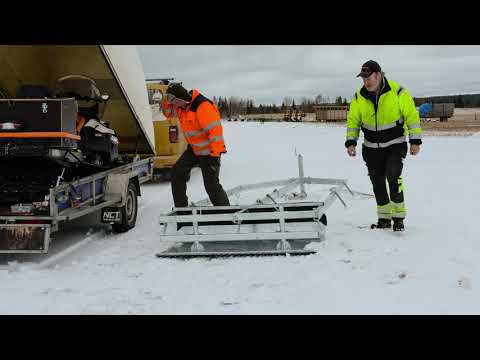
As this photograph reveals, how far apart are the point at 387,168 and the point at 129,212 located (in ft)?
10.8

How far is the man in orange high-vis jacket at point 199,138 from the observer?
20.9 feet

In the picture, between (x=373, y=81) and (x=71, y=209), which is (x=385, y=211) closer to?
(x=373, y=81)

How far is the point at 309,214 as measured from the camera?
544 cm

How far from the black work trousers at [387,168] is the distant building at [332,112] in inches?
1545

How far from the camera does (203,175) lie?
6508 mm

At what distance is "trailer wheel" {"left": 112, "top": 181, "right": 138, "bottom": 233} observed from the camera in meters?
6.82

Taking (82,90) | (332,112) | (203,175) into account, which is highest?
(332,112)

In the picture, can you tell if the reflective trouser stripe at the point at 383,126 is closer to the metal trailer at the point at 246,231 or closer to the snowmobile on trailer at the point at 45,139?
the metal trailer at the point at 246,231

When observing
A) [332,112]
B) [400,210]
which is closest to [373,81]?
[400,210]

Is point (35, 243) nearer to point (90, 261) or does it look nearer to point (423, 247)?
point (90, 261)

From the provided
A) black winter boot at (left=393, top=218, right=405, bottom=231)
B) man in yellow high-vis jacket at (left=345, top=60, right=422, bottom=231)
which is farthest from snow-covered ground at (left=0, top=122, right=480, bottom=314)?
man in yellow high-vis jacket at (left=345, top=60, right=422, bottom=231)

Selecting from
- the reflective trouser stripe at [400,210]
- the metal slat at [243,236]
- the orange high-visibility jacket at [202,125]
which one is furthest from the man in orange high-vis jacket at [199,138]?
the reflective trouser stripe at [400,210]
